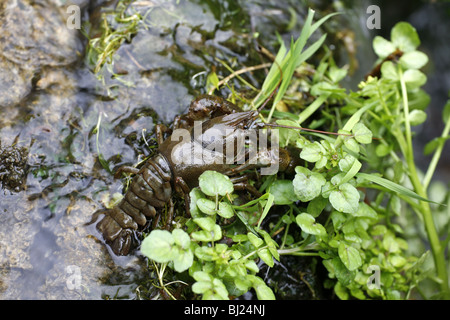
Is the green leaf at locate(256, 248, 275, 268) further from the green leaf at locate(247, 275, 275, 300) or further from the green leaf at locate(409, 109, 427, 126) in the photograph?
the green leaf at locate(409, 109, 427, 126)

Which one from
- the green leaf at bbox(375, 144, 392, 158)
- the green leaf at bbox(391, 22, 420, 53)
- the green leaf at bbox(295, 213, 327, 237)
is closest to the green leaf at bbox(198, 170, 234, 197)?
the green leaf at bbox(295, 213, 327, 237)

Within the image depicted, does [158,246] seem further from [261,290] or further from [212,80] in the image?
[212,80]

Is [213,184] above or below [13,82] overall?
below

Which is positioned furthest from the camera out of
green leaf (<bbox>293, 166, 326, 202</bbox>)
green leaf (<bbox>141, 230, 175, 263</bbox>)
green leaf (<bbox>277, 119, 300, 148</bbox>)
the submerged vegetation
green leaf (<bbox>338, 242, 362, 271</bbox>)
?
green leaf (<bbox>277, 119, 300, 148</bbox>)

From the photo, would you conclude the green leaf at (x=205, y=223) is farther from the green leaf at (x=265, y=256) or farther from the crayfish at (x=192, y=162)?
the crayfish at (x=192, y=162)

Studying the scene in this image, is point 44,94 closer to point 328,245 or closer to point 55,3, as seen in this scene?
point 55,3

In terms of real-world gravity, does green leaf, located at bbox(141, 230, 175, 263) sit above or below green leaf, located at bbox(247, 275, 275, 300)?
above

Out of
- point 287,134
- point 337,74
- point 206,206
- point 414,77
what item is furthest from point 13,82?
point 414,77

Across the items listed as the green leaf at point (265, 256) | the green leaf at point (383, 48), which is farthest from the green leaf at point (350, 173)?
the green leaf at point (383, 48)
